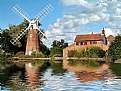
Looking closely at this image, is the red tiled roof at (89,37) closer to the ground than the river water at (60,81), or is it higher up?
higher up

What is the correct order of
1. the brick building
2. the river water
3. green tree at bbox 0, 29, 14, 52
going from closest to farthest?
the river water < green tree at bbox 0, 29, 14, 52 < the brick building

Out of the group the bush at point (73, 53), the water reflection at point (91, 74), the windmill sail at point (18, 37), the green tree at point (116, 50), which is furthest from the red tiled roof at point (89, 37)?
the water reflection at point (91, 74)

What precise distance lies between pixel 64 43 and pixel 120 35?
140 feet

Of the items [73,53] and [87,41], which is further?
[87,41]

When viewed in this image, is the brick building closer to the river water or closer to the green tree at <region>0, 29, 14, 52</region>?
the green tree at <region>0, 29, 14, 52</region>

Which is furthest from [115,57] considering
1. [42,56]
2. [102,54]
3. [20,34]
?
[20,34]

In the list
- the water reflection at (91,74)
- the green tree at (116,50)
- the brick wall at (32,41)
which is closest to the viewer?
the water reflection at (91,74)

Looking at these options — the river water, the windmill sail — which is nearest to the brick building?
the windmill sail

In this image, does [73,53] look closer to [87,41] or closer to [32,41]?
[87,41]

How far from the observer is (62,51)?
96.9 meters

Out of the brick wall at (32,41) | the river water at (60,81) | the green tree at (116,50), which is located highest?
the brick wall at (32,41)

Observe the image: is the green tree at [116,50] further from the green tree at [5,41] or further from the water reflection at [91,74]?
the green tree at [5,41]

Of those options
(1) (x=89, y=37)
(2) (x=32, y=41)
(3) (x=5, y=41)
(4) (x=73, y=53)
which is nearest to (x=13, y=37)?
(3) (x=5, y=41)

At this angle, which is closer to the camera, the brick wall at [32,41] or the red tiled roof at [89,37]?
the brick wall at [32,41]
